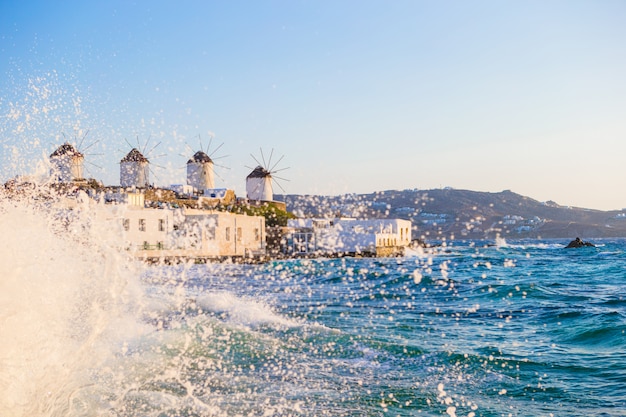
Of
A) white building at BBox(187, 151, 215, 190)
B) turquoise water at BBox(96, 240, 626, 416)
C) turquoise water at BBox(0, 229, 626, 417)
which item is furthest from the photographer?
white building at BBox(187, 151, 215, 190)

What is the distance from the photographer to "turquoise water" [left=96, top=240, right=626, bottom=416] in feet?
24.5

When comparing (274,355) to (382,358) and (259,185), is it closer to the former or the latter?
(382,358)

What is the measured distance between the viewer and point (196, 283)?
25422 mm

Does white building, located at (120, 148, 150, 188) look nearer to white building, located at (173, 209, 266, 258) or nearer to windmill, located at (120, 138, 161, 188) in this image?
windmill, located at (120, 138, 161, 188)

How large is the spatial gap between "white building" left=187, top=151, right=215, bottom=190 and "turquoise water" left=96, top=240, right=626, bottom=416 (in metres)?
55.0

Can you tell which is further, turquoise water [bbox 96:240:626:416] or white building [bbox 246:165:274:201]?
A: white building [bbox 246:165:274:201]

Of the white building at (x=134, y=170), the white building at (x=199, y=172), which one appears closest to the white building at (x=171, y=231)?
the white building at (x=134, y=170)

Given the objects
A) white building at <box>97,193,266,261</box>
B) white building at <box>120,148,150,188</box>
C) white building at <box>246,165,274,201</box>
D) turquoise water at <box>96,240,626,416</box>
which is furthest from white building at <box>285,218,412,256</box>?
turquoise water at <box>96,240,626,416</box>

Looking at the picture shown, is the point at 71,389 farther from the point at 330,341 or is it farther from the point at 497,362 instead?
the point at 497,362

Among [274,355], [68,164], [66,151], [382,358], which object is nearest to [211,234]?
[68,164]

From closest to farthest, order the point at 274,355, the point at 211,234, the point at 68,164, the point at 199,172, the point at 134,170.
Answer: the point at 274,355, the point at 211,234, the point at 68,164, the point at 134,170, the point at 199,172

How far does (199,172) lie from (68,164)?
15616 millimetres

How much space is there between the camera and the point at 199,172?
7325cm

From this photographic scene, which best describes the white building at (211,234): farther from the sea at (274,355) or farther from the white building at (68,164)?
the sea at (274,355)
